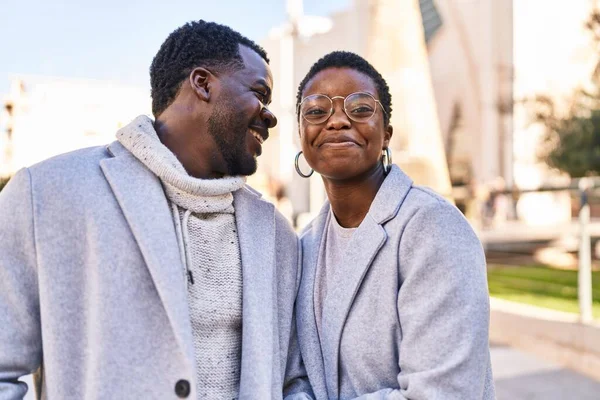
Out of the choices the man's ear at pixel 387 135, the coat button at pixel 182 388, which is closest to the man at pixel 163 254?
the coat button at pixel 182 388

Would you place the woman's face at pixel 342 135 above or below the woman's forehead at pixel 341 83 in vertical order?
below

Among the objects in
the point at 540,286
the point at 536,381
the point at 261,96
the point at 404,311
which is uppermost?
the point at 261,96

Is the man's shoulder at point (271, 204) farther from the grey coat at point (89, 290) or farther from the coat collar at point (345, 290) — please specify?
the grey coat at point (89, 290)

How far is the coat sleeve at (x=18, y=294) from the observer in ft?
5.48

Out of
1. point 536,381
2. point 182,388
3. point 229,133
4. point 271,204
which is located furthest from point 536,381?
point 182,388

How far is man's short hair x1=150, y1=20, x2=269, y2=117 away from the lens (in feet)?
6.75

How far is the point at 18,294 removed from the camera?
1692mm

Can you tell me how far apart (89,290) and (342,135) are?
914 mm

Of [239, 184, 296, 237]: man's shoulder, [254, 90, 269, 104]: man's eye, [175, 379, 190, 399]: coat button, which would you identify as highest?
[254, 90, 269, 104]: man's eye

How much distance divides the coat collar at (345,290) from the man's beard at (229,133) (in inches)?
17.4

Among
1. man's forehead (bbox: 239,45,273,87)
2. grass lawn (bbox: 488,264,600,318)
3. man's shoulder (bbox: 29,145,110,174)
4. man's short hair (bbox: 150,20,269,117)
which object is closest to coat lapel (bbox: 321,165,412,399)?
man's forehead (bbox: 239,45,273,87)

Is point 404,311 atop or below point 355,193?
below

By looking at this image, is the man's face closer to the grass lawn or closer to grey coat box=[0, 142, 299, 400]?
grey coat box=[0, 142, 299, 400]

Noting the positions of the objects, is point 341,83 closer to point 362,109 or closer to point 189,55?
point 362,109
